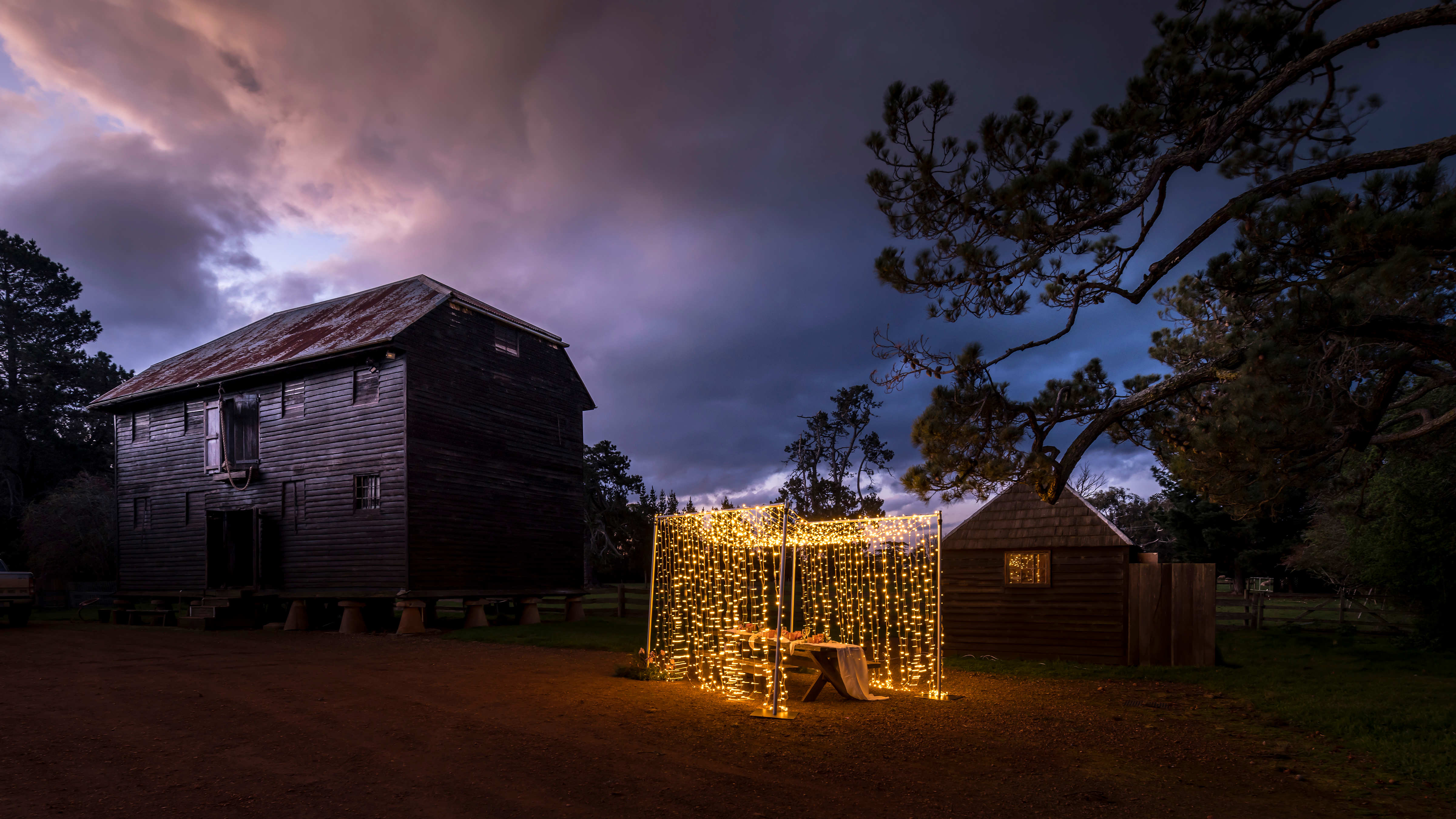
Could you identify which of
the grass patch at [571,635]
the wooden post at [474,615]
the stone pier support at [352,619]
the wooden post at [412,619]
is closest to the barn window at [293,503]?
the stone pier support at [352,619]

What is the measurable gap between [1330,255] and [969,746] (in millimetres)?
5805

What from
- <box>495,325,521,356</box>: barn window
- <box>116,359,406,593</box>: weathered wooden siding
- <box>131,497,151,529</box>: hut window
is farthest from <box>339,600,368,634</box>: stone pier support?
<box>131,497,151,529</box>: hut window

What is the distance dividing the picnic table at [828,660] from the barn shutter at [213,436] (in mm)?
18992

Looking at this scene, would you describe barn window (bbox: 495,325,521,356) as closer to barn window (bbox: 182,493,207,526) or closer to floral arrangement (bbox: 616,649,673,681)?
barn window (bbox: 182,493,207,526)

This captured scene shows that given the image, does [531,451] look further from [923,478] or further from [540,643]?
[923,478]

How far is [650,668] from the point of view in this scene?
12047 mm

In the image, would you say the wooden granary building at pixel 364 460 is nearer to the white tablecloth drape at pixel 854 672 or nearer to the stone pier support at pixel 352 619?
the stone pier support at pixel 352 619

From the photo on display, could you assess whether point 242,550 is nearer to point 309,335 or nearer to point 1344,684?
point 309,335

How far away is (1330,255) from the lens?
755cm

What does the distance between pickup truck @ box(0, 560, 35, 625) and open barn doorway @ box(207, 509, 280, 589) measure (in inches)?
166

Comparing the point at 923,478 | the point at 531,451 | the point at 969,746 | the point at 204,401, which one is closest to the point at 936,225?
the point at 923,478

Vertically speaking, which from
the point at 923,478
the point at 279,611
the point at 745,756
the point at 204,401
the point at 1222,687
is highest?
the point at 204,401

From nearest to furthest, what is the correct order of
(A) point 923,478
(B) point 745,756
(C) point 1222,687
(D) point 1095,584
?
(B) point 745,756, (A) point 923,478, (C) point 1222,687, (D) point 1095,584

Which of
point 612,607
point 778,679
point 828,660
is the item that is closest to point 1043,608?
point 828,660
